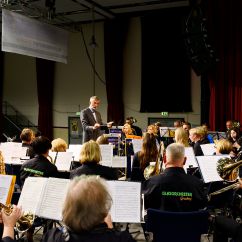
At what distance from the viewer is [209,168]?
4379 mm

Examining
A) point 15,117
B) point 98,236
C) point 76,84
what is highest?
point 76,84

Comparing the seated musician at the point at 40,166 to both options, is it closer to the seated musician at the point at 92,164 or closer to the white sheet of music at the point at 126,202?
the seated musician at the point at 92,164

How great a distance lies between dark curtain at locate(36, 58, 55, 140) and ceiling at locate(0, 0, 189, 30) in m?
1.90

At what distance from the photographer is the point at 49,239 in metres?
1.92

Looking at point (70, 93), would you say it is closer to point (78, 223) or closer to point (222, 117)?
point (222, 117)

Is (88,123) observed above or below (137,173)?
above

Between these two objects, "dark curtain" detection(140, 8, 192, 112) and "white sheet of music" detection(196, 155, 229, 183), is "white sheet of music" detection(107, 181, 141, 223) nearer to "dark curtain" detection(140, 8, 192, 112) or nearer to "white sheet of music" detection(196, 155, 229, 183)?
"white sheet of music" detection(196, 155, 229, 183)

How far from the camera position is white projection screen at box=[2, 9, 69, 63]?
27.0 feet

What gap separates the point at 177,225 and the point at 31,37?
727cm

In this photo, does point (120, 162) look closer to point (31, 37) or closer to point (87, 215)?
point (87, 215)

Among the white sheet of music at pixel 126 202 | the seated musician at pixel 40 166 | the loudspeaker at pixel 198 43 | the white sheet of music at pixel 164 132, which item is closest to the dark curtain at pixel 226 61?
the loudspeaker at pixel 198 43

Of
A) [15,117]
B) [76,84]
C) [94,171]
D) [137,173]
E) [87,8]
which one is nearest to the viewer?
[94,171]

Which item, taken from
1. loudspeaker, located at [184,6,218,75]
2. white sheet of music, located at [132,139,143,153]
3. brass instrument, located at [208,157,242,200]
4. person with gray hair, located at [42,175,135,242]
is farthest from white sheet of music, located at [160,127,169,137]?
person with gray hair, located at [42,175,135,242]

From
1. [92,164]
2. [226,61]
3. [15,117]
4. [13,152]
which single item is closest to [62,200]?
[92,164]
